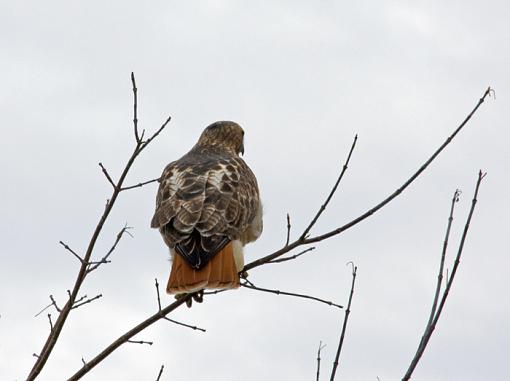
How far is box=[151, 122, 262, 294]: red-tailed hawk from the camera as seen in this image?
22.8 feet

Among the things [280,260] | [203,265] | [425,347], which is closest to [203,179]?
[203,265]

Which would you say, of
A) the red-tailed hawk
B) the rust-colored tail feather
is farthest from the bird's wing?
the rust-colored tail feather

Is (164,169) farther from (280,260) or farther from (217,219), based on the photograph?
(280,260)

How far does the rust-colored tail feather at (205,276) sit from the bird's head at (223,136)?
2912 mm

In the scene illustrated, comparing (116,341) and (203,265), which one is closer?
(116,341)

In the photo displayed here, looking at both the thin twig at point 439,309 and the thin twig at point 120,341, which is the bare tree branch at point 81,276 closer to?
the thin twig at point 120,341

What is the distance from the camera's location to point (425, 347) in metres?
4.42

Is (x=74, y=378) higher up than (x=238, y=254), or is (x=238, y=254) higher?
→ (x=238, y=254)

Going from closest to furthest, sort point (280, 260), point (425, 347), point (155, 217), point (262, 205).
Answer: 1. point (425, 347)
2. point (280, 260)
3. point (155, 217)
4. point (262, 205)

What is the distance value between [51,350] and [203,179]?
9.59ft

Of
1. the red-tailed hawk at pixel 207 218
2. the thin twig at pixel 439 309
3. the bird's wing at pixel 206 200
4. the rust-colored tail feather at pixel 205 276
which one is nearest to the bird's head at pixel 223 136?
the red-tailed hawk at pixel 207 218

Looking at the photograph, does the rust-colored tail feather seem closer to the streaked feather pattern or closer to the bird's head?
the streaked feather pattern

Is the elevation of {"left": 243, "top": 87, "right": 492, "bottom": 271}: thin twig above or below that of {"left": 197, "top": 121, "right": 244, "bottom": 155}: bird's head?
below

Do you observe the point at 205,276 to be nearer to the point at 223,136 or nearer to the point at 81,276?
the point at 81,276
